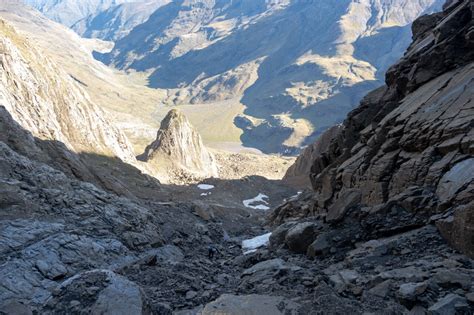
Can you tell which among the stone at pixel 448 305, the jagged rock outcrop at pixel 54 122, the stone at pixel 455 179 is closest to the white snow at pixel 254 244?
the jagged rock outcrop at pixel 54 122

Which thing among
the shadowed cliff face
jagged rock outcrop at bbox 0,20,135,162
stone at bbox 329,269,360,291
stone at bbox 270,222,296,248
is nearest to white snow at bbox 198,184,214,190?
→ jagged rock outcrop at bbox 0,20,135,162

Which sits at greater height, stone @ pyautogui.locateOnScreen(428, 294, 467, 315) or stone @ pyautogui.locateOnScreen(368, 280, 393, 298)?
stone @ pyautogui.locateOnScreen(368, 280, 393, 298)

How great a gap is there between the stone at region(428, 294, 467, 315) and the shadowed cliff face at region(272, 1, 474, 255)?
90.7 inches

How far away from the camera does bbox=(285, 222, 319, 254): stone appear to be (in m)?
19.1

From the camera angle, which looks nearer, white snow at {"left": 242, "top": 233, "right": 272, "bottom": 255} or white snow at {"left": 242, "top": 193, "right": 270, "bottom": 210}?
white snow at {"left": 242, "top": 233, "right": 272, "bottom": 255}

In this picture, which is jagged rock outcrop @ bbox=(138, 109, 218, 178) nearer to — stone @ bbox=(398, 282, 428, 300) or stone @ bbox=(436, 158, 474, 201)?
stone @ bbox=(436, 158, 474, 201)

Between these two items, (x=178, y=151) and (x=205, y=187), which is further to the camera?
(x=178, y=151)

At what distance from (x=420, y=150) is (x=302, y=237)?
6.35 meters

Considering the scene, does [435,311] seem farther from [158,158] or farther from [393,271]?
[158,158]

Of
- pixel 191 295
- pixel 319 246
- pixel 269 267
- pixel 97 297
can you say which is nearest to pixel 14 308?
pixel 97 297

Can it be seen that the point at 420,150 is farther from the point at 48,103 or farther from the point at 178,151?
the point at 178,151

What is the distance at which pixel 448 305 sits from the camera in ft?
32.4

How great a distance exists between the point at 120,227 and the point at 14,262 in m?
7.02

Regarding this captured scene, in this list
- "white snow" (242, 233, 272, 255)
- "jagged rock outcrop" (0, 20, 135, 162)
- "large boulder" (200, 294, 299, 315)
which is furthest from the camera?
"jagged rock outcrop" (0, 20, 135, 162)
